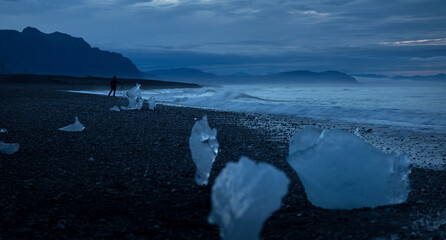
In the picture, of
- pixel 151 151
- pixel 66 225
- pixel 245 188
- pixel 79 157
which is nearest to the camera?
pixel 245 188

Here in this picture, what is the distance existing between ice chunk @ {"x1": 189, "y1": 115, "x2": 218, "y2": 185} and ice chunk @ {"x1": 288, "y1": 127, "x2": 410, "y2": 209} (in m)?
1.28

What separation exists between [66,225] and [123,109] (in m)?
12.9

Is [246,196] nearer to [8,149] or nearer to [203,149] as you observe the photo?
[203,149]

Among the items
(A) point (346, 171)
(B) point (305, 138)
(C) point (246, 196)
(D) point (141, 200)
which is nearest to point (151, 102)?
(D) point (141, 200)

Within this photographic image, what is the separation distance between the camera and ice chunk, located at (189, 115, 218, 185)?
196 inches

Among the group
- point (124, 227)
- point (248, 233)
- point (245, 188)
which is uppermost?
point (245, 188)

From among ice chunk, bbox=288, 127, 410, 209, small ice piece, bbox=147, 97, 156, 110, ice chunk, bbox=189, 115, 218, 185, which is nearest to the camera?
ice chunk, bbox=288, 127, 410, 209

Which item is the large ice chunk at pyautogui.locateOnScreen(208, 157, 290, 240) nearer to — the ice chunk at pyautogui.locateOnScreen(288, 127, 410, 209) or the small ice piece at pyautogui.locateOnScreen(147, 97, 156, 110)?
the ice chunk at pyautogui.locateOnScreen(288, 127, 410, 209)

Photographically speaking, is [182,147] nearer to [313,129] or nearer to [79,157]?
[79,157]

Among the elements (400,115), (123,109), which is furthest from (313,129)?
(400,115)

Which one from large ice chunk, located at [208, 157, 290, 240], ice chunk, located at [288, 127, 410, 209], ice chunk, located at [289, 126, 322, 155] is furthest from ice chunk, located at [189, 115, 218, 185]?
large ice chunk, located at [208, 157, 290, 240]

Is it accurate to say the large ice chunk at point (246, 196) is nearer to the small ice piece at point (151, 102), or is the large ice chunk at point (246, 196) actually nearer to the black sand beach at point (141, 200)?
the black sand beach at point (141, 200)

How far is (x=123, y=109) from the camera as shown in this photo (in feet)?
52.5

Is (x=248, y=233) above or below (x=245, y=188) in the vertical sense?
below
